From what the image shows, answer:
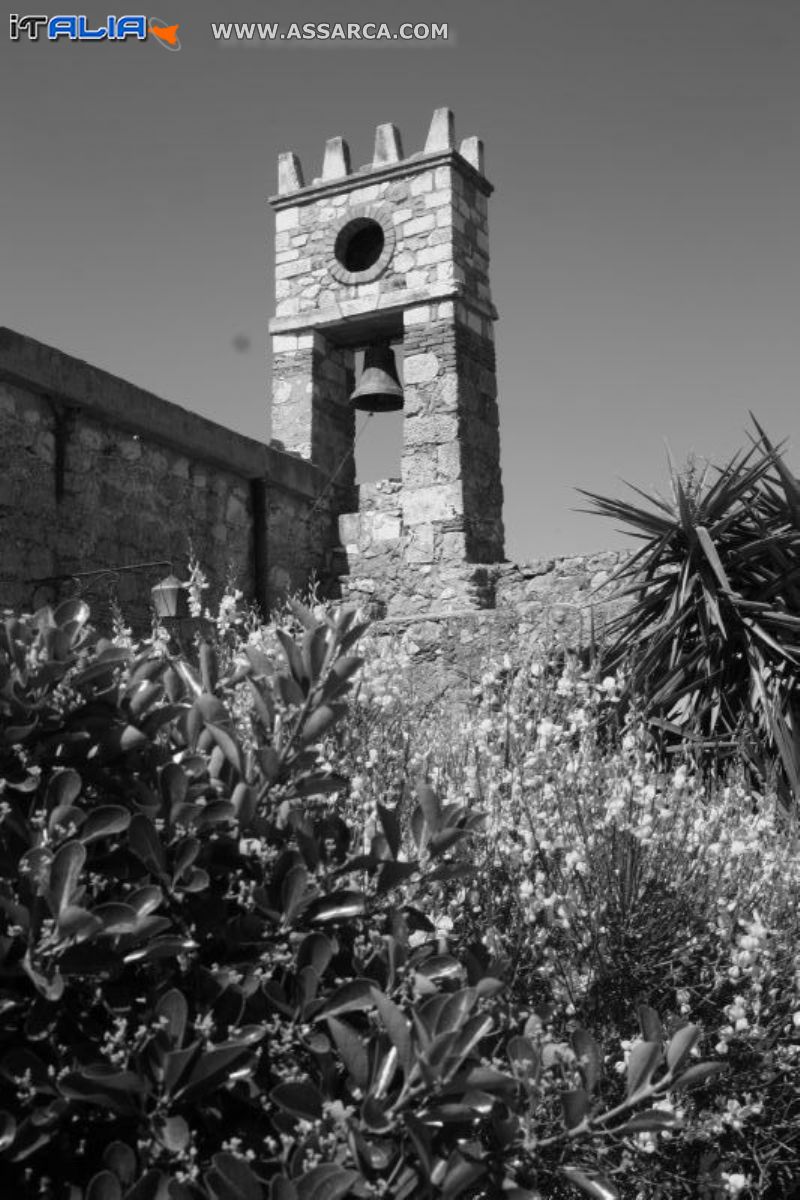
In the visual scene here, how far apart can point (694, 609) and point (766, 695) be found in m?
0.68

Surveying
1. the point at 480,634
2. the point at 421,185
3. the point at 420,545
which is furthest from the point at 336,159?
the point at 480,634

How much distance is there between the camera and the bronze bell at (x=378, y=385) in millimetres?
10297

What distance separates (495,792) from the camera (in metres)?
3.38

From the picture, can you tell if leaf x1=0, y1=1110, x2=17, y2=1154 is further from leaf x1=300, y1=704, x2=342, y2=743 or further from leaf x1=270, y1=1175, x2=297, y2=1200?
leaf x1=300, y1=704, x2=342, y2=743

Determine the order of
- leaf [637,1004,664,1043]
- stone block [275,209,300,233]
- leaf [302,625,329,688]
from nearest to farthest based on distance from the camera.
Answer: leaf [637,1004,664,1043], leaf [302,625,329,688], stone block [275,209,300,233]

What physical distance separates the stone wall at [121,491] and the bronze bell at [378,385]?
1261 mm

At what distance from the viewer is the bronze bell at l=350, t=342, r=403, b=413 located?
33.8ft

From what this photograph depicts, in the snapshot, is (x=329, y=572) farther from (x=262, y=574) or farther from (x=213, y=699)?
(x=213, y=699)

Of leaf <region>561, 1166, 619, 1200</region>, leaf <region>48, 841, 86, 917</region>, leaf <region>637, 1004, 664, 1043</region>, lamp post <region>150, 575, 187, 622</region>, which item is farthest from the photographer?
lamp post <region>150, 575, 187, 622</region>

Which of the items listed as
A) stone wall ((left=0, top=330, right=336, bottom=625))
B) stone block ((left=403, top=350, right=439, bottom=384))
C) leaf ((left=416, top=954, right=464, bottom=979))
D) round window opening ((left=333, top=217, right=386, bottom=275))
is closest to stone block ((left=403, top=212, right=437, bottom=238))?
round window opening ((left=333, top=217, right=386, bottom=275))

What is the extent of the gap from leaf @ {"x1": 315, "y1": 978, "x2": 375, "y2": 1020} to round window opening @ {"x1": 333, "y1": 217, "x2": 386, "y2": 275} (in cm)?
956

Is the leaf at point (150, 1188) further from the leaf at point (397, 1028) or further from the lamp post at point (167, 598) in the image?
the lamp post at point (167, 598)

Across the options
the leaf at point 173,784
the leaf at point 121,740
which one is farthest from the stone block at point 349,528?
the leaf at point 173,784

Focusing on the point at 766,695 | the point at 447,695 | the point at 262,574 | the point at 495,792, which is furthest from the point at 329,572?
the point at 495,792
